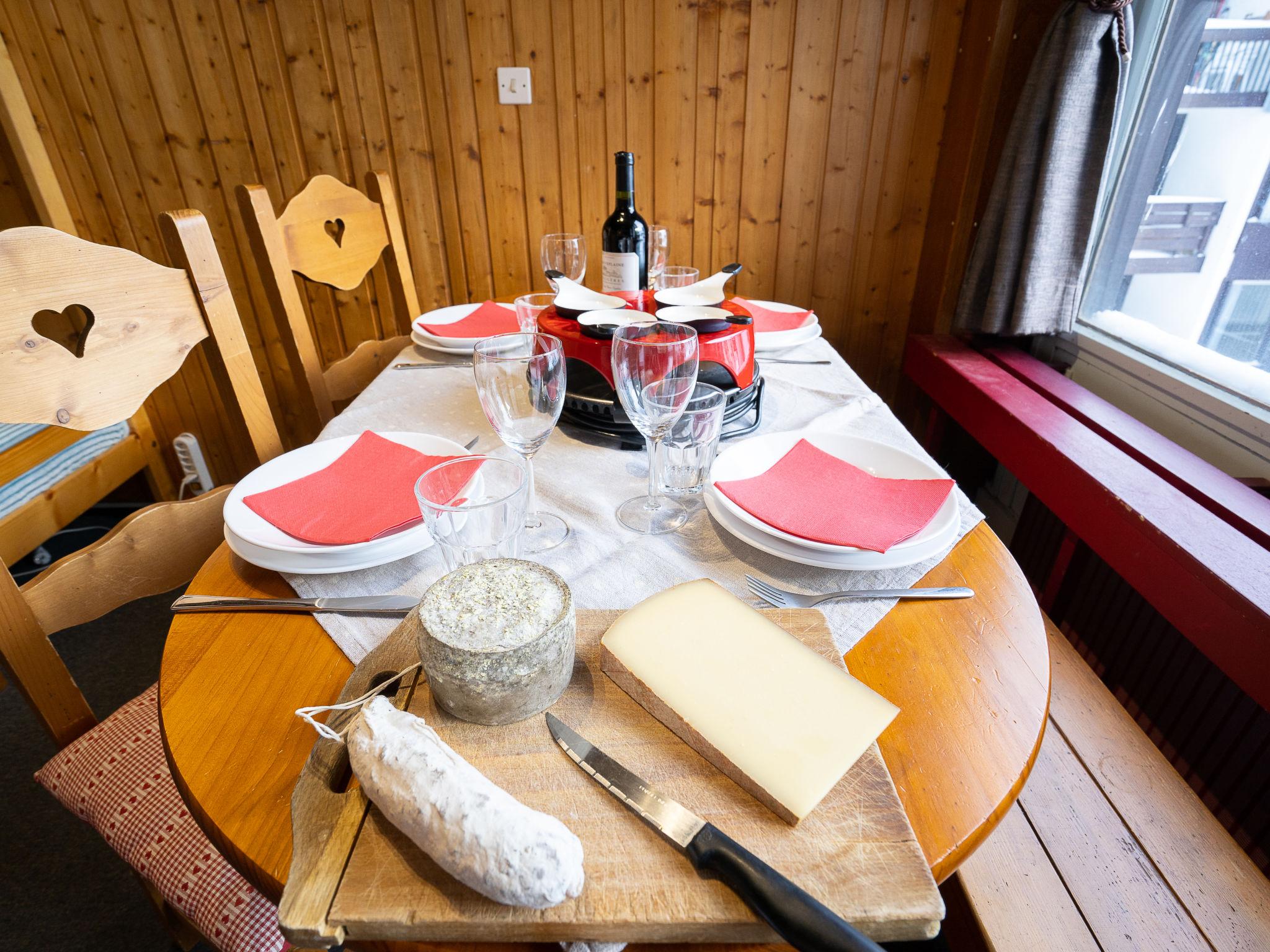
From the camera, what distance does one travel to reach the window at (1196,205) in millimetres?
1355

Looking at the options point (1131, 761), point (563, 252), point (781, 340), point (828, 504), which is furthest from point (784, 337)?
point (1131, 761)

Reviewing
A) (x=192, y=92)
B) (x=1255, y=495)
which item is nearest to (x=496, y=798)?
(x=1255, y=495)

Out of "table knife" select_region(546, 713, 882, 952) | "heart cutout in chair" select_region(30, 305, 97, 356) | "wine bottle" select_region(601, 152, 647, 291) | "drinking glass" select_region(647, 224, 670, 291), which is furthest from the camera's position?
"heart cutout in chair" select_region(30, 305, 97, 356)

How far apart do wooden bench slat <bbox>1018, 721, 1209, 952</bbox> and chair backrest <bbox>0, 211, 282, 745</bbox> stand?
116cm

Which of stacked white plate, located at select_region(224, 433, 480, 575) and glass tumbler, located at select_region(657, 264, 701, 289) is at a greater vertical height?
glass tumbler, located at select_region(657, 264, 701, 289)

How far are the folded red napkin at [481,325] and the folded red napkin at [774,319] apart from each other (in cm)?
48

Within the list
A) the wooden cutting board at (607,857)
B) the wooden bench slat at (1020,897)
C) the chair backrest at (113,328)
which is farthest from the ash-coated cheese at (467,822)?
the chair backrest at (113,328)

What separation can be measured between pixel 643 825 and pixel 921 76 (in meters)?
A: 2.19

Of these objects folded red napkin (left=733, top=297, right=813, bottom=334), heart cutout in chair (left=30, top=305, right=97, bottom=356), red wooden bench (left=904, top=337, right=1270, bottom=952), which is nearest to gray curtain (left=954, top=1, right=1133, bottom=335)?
red wooden bench (left=904, top=337, right=1270, bottom=952)

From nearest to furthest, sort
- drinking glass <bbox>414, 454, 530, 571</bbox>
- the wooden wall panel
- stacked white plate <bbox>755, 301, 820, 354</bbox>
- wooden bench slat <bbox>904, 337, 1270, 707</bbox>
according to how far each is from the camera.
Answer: drinking glass <bbox>414, 454, 530, 571</bbox> → wooden bench slat <bbox>904, 337, 1270, 707</bbox> → stacked white plate <bbox>755, 301, 820, 354</bbox> → the wooden wall panel

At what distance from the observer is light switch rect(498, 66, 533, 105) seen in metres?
1.91

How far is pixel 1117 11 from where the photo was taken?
1448 millimetres

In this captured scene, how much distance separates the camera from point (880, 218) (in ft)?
6.92

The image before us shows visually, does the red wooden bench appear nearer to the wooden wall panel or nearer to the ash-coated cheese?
the ash-coated cheese
